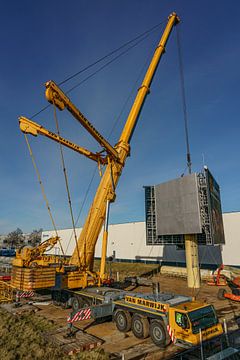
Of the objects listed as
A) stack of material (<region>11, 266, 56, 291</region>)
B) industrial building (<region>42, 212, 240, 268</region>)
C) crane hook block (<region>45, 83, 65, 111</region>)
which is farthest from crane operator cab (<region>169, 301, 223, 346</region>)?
industrial building (<region>42, 212, 240, 268</region>)

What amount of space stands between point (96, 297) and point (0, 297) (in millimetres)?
8573

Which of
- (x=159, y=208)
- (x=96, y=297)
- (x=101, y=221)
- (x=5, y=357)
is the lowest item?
(x=5, y=357)

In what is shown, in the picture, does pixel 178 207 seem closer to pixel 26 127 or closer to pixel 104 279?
pixel 104 279

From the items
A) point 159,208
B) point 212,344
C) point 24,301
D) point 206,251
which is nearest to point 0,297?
point 24,301

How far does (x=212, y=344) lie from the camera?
9430 mm

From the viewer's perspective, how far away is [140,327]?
10203 mm

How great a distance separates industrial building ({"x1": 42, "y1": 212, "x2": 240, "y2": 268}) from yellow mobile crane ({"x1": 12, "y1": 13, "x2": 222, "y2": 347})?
754cm

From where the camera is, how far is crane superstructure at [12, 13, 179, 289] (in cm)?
1430

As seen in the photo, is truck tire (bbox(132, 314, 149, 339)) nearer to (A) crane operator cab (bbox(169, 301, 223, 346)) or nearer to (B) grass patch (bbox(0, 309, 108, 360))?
(A) crane operator cab (bbox(169, 301, 223, 346))

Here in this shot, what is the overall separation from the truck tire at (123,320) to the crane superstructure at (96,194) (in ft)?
15.6

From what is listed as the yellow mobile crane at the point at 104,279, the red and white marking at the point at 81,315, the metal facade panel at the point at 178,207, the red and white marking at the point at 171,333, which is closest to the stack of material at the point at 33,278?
the yellow mobile crane at the point at 104,279

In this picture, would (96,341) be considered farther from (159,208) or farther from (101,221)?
(159,208)

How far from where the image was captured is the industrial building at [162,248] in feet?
102

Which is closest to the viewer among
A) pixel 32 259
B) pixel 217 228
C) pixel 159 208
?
pixel 32 259
